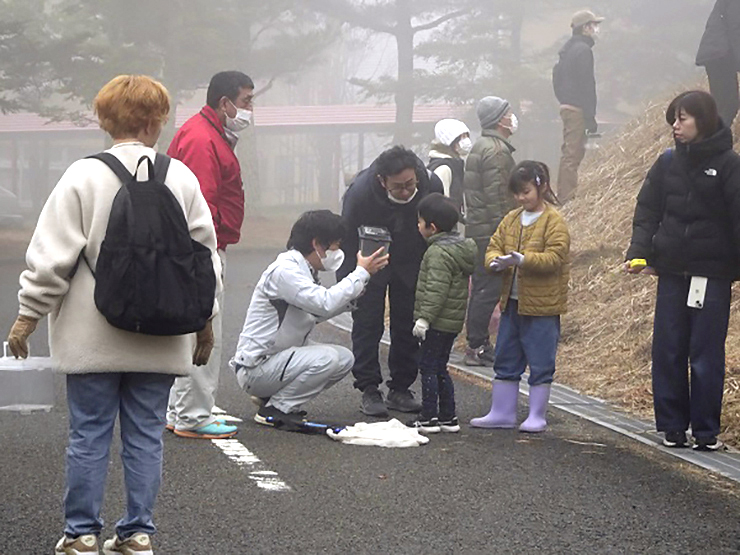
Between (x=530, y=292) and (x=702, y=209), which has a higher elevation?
(x=702, y=209)

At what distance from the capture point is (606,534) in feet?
20.2

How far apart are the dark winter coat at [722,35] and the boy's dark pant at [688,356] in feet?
19.7

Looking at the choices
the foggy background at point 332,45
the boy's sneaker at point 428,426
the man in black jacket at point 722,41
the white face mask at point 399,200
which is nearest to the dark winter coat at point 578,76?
the man in black jacket at point 722,41

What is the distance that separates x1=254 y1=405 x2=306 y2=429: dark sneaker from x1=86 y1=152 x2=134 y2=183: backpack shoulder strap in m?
3.54

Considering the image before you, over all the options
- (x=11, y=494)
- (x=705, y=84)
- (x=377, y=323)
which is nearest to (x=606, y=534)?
(x=11, y=494)

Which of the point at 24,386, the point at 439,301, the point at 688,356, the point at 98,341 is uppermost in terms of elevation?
the point at 98,341

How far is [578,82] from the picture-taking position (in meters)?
16.5

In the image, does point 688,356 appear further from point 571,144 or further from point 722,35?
point 571,144

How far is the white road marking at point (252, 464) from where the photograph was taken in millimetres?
6988

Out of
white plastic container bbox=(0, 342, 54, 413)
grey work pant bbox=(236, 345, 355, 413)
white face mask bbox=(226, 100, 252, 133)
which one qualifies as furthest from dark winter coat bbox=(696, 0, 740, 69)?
white plastic container bbox=(0, 342, 54, 413)

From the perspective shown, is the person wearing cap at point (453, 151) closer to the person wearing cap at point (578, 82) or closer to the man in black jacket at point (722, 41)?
the man in black jacket at point (722, 41)

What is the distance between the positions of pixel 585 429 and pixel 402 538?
133 inches

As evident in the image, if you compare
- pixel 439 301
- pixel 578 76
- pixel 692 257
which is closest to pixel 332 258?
pixel 439 301

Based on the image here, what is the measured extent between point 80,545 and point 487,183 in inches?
282
